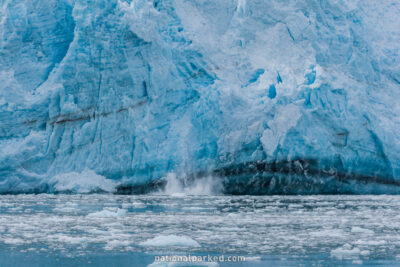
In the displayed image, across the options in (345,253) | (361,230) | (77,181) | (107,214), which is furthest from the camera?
(77,181)

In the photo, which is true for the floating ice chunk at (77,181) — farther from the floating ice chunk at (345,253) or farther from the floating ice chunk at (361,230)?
the floating ice chunk at (345,253)

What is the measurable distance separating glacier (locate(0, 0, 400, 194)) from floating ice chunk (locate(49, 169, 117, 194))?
23mm

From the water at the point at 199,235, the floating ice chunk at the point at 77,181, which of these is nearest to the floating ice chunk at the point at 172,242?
the water at the point at 199,235

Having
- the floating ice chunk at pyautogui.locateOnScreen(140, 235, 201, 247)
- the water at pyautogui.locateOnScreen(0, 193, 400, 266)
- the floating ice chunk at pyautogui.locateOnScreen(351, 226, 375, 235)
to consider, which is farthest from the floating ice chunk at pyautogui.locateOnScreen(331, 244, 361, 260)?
the floating ice chunk at pyautogui.locateOnScreen(351, 226, 375, 235)

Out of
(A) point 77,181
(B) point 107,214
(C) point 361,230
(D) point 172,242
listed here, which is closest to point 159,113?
(A) point 77,181

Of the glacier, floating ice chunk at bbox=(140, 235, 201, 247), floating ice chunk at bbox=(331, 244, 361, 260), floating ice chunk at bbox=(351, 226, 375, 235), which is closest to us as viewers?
floating ice chunk at bbox=(331, 244, 361, 260)

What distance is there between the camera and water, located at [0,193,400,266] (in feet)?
16.1

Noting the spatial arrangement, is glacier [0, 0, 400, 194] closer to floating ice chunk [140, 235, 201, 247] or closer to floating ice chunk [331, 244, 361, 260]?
floating ice chunk [140, 235, 201, 247]

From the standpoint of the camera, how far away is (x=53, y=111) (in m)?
13.8

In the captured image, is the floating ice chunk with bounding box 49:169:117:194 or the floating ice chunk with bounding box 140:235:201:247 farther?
the floating ice chunk with bounding box 49:169:117:194

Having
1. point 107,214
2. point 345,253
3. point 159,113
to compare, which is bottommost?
point 345,253

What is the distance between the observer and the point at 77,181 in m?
13.6

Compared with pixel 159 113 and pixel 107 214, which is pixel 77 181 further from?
pixel 107 214

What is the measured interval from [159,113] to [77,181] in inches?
96.5
